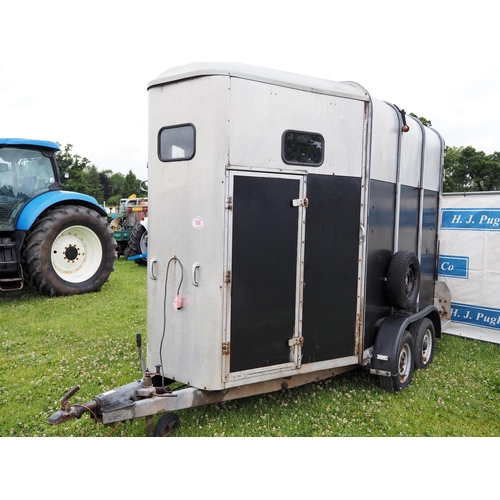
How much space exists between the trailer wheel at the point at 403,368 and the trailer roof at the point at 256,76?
2855 millimetres

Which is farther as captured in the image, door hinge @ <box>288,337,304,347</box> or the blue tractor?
the blue tractor

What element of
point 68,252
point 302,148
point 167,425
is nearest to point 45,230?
point 68,252

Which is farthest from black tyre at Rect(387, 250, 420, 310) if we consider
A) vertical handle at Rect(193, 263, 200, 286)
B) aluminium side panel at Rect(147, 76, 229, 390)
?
vertical handle at Rect(193, 263, 200, 286)

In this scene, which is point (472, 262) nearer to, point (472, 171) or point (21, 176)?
point (21, 176)

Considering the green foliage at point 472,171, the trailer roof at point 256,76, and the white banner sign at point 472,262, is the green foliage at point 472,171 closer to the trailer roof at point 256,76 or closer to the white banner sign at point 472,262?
the white banner sign at point 472,262

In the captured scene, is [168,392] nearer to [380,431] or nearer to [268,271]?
[268,271]

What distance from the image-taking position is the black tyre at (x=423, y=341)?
20.2 feet

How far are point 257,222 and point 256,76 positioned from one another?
1.31 meters

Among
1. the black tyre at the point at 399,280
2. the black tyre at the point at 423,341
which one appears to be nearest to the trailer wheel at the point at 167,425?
the black tyre at the point at 399,280

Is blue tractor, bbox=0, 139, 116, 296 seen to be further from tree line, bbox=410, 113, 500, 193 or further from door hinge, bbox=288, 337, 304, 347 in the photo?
tree line, bbox=410, 113, 500, 193

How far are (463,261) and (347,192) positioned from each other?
453cm

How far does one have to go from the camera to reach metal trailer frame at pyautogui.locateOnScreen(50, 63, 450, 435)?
4160mm

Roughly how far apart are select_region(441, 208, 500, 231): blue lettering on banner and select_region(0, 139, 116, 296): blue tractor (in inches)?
290
